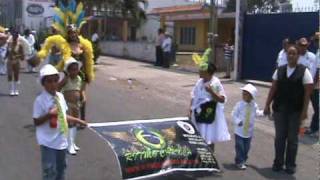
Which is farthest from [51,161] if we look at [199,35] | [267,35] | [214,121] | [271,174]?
[199,35]

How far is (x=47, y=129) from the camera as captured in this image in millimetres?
5668

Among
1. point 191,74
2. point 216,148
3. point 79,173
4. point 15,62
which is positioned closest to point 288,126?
point 216,148

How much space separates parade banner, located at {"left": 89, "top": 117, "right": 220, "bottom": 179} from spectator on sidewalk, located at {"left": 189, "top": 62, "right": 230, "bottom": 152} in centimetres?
30

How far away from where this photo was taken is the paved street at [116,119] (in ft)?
25.0

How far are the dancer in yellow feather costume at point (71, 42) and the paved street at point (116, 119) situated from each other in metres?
1.24

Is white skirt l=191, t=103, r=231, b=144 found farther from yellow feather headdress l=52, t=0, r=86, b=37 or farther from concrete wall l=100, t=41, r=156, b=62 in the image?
concrete wall l=100, t=41, r=156, b=62

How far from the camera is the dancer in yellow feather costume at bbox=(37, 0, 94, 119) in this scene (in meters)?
8.80

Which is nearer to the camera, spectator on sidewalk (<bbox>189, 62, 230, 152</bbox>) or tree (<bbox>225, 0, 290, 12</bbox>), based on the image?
spectator on sidewalk (<bbox>189, 62, 230, 152</bbox>)

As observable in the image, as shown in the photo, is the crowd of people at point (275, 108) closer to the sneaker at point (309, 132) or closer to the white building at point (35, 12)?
the sneaker at point (309, 132)

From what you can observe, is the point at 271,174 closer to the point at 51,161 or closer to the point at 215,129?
the point at 215,129

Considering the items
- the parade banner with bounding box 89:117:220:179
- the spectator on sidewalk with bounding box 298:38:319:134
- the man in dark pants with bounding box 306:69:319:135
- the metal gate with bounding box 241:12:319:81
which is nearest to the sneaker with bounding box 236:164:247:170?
the parade banner with bounding box 89:117:220:179

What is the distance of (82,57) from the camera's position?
9242mm

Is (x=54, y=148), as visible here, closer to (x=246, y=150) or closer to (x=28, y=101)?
(x=246, y=150)

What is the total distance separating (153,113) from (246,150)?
473cm
